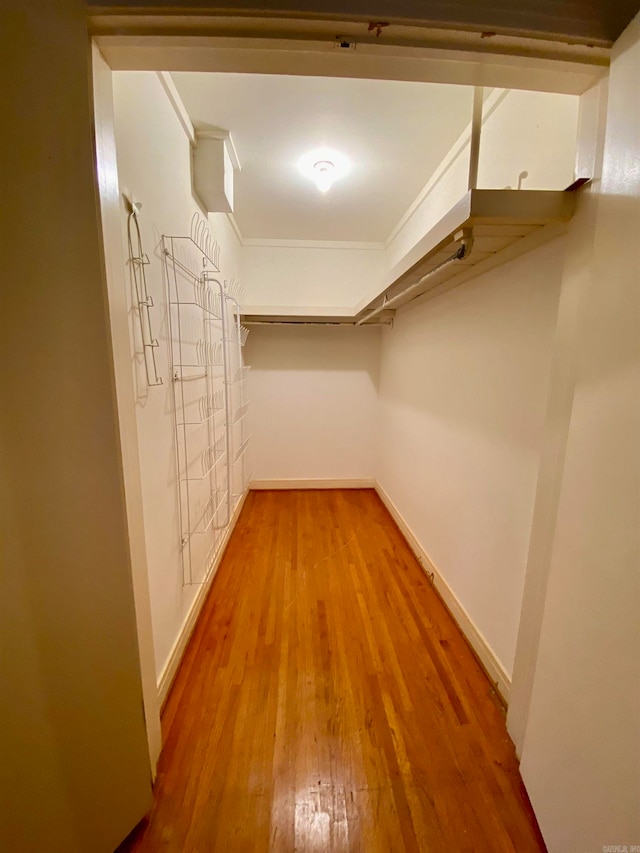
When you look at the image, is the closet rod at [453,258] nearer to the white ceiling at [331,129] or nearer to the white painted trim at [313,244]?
the white ceiling at [331,129]

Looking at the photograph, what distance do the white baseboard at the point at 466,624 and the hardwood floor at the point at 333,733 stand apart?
0.06m

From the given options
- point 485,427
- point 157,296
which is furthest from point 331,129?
point 485,427

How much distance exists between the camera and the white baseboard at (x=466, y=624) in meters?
1.37

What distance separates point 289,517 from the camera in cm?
306

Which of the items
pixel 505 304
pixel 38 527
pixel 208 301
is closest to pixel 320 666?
pixel 38 527

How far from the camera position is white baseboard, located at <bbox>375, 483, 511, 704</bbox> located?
137 centimetres

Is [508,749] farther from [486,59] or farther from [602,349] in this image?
[486,59]

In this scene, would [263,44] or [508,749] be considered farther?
[508,749]

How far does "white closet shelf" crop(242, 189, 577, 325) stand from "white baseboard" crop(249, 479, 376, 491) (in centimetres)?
229

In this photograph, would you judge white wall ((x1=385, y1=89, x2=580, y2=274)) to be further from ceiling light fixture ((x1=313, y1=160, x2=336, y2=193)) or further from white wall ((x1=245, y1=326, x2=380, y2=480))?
white wall ((x1=245, y1=326, x2=380, y2=480))

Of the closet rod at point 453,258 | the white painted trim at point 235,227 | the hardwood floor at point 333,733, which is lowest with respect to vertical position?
the hardwood floor at point 333,733

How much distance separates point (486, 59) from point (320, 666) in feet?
7.13

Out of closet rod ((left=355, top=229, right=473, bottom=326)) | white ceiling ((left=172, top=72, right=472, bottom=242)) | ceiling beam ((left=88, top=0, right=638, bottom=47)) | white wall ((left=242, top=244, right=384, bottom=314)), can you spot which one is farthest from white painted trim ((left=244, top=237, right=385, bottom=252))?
ceiling beam ((left=88, top=0, right=638, bottom=47))

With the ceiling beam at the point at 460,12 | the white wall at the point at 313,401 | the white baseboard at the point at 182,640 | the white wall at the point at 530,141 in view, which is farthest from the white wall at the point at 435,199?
the white baseboard at the point at 182,640
